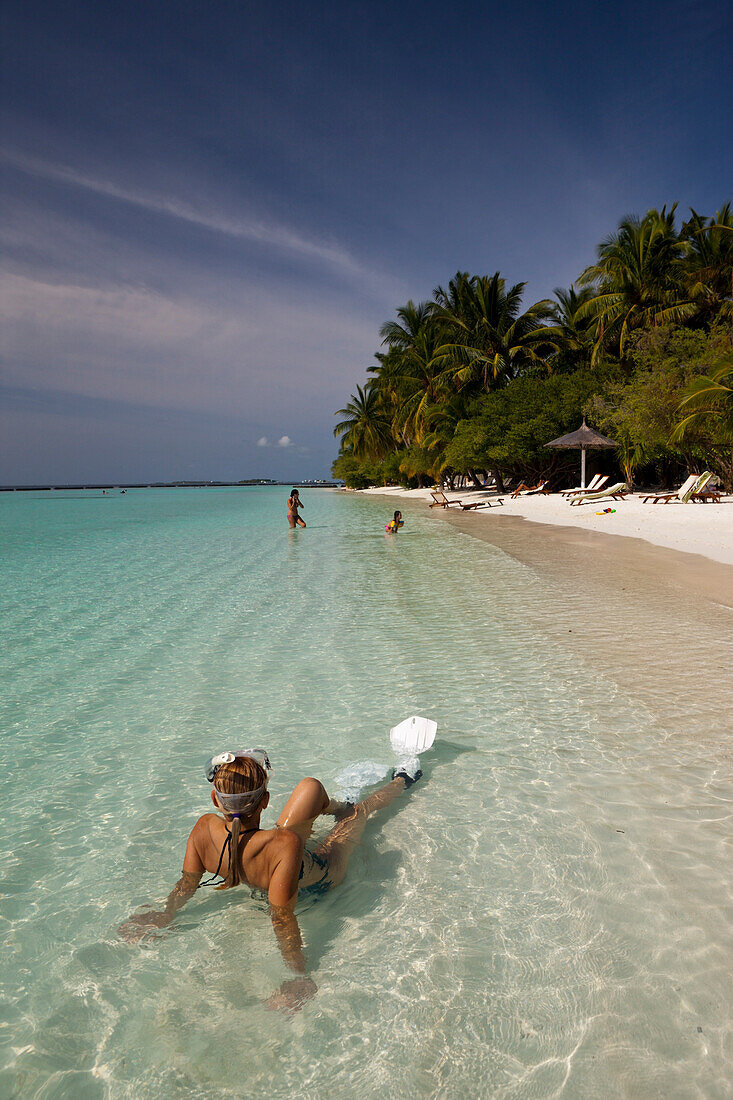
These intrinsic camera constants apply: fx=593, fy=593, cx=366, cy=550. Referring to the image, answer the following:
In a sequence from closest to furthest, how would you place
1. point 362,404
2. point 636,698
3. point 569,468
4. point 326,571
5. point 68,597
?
point 636,698
point 68,597
point 326,571
point 569,468
point 362,404

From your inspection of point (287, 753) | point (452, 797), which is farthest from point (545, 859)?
point (287, 753)

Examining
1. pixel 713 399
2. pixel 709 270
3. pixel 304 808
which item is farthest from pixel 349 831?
pixel 709 270

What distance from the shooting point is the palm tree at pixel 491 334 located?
34531 millimetres

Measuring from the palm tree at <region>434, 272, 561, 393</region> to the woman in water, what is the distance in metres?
34.0

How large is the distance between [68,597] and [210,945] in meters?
9.37

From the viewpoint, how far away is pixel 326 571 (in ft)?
41.2

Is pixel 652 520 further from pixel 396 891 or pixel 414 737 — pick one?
pixel 396 891

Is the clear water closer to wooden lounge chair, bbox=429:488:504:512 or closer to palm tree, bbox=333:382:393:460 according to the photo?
wooden lounge chair, bbox=429:488:504:512

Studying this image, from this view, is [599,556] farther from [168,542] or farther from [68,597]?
[168,542]

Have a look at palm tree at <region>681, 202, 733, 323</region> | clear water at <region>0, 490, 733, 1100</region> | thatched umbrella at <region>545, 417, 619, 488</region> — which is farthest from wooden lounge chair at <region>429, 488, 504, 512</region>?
clear water at <region>0, 490, 733, 1100</region>

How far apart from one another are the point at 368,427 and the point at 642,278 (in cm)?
3241

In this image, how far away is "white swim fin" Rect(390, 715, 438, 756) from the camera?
4.02m

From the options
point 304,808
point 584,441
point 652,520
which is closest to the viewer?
Answer: point 304,808

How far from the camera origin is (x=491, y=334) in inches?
1393
